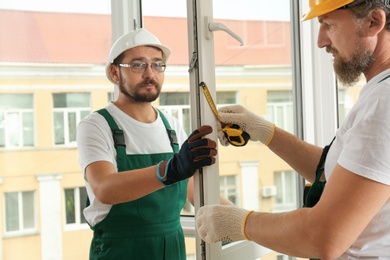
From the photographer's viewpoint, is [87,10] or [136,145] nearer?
[136,145]

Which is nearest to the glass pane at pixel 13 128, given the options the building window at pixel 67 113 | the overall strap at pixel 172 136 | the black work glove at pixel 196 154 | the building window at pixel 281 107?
the building window at pixel 67 113

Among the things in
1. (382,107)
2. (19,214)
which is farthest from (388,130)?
(19,214)

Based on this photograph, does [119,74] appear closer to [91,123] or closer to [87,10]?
[91,123]

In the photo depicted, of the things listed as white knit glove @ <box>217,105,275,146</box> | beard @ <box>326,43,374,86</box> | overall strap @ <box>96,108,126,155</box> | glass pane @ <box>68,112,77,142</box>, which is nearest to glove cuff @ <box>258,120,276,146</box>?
white knit glove @ <box>217,105,275,146</box>

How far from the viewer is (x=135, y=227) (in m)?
1.97

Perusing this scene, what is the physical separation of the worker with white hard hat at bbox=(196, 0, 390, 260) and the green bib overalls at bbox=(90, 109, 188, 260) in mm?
449

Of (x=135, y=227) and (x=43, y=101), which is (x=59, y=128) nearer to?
(x=43, y=101)

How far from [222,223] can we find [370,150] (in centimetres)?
45

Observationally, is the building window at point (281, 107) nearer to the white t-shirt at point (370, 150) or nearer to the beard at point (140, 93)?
the beard at point (140, 93)

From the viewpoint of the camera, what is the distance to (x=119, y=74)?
2.10 m

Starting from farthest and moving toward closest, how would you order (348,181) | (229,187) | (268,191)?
(268,191) → (229,187) → (348,181)

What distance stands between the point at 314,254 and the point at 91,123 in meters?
0.98

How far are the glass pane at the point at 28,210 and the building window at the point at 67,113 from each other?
0.80 ft

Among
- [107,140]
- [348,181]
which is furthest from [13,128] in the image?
[348,181]
